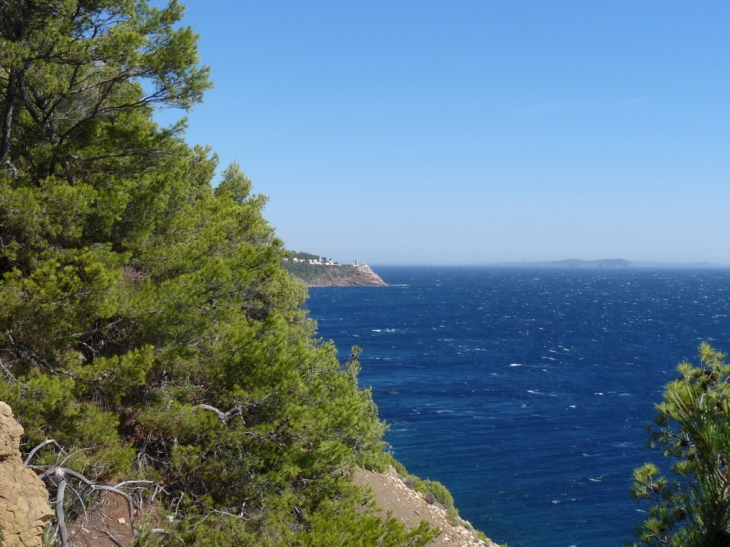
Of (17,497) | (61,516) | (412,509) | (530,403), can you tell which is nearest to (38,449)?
(61,516)

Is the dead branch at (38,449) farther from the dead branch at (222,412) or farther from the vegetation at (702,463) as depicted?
the vegetation at (702,463)

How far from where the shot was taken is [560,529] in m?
26.3

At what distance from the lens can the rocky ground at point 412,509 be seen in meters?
17.7

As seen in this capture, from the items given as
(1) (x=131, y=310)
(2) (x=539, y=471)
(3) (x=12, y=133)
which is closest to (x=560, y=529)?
(2) (x=539, y=471)

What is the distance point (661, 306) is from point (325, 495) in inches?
4947

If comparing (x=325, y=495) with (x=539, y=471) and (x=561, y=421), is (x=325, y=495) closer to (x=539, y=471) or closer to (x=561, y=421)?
(x=539, y=471)

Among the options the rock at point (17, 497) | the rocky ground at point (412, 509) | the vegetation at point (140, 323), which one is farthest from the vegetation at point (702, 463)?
the rocky ground at point (412, 509)

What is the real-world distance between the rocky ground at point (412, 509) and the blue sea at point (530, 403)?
711 cm

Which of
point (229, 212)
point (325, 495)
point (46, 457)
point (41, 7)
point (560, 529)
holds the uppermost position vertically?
point (41, 7)

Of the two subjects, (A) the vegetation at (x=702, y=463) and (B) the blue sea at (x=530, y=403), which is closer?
(A) the vegetation at (x=702, y=463)

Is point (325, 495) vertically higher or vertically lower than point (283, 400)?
lower

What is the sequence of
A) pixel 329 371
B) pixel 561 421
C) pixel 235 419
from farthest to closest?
pixel 561 421 < pixel 329 371 < pixel 235 419

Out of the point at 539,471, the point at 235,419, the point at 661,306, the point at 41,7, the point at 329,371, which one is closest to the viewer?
the point at 41,7

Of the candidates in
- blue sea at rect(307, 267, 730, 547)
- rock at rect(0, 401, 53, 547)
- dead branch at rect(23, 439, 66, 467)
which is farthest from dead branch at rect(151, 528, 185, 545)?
blue sea at rect(307, 267, 730, 547)
